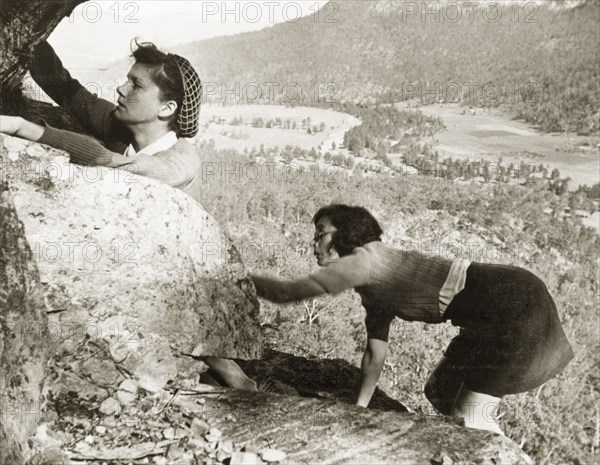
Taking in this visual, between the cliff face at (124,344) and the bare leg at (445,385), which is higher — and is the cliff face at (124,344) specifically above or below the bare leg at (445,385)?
above

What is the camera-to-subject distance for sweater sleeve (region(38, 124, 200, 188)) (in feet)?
7.98

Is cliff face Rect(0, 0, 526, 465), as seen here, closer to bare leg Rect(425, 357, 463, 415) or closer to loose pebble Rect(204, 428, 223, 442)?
loose pebble Rect(204, 428, 223, 442)

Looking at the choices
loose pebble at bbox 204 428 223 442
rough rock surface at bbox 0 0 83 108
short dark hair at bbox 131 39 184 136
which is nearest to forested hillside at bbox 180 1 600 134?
rough rock surface at bbox 0 0 83 108

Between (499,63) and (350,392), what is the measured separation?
35.1 meters

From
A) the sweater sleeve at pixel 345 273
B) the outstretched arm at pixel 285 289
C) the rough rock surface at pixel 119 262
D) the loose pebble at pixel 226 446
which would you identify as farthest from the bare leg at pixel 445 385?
the loose pebble at pixel 226 446

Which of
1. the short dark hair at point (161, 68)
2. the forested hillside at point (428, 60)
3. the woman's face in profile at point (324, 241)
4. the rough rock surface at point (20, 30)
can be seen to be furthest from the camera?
the forested hillside at point (428, 60)

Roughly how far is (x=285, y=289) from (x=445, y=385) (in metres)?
1.05

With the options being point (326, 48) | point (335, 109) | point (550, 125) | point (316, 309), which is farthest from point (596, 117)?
point (316, 309)

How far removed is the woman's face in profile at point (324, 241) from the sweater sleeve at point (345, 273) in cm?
19

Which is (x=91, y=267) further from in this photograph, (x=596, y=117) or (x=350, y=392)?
(x=596, y=117)

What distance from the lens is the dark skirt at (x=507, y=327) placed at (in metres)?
2.65

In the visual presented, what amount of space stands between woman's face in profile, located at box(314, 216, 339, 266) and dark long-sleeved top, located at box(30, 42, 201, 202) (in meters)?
0.70

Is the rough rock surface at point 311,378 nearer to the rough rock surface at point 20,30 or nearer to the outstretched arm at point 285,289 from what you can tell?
the outstretched arm at point 285,289

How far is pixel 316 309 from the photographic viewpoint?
7.58 meters
